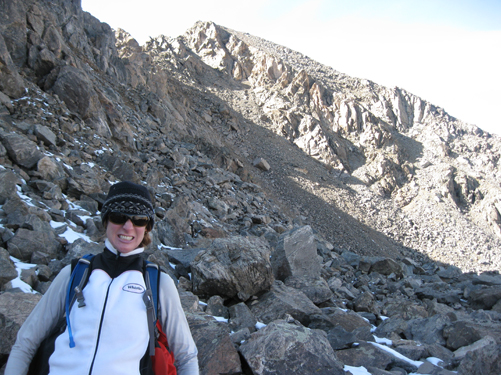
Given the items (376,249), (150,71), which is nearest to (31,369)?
(376,249)

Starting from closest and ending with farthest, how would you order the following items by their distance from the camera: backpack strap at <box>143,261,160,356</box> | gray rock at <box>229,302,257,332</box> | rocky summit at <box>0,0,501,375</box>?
backpack strap at <box>143,261,160,356</box>
rocky summit at <box>0,0,501,375</box>
gray rock at <box>229,302,257,332</box>

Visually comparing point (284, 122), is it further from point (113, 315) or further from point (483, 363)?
point (113, 315)

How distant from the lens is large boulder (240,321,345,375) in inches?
139

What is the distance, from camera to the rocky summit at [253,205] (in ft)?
15.9

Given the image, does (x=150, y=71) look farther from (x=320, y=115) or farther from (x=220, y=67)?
(x=320, y=115)

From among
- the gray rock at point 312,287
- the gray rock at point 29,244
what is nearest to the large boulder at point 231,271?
the gray rock at point 312,287

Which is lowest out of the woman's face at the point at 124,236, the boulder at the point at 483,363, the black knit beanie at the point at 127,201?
the boulder at the point at 483,363

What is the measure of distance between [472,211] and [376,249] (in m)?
18.2

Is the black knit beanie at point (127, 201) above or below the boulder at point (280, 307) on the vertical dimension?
above

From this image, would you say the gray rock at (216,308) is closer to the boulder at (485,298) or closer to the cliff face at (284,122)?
the cliff face at (284,122)

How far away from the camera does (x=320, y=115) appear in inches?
1563

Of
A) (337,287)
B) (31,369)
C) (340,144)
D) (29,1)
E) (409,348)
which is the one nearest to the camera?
(31,369)

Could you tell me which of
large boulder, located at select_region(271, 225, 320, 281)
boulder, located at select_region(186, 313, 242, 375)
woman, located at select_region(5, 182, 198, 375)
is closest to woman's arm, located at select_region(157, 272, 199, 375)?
woman, located at select_region(5, 182, 198, 375)

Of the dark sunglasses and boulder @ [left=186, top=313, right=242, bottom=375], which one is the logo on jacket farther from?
boulder @ [left=186, top=313, right=242, bottom=375]
